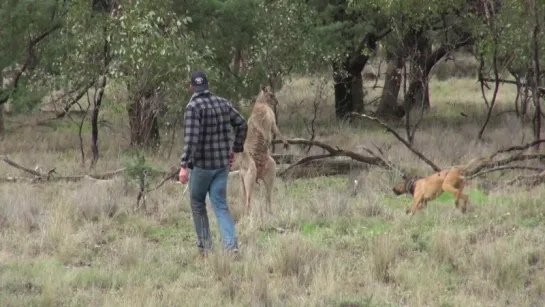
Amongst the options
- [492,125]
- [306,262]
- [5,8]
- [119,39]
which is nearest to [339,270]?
[306,262]

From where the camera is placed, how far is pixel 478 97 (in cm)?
3148

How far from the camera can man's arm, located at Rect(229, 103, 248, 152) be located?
335 inches

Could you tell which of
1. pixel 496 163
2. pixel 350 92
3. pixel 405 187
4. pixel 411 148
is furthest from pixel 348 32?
pixel 405 187

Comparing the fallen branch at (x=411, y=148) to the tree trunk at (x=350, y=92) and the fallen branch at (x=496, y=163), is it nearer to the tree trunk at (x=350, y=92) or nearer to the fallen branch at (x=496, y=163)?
the fallen branch at (x=496, y=163)

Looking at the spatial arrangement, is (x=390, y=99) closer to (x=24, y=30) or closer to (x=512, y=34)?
(x=512, y=34)

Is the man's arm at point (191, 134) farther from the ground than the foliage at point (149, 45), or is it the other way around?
the foliage at point (149, 45)

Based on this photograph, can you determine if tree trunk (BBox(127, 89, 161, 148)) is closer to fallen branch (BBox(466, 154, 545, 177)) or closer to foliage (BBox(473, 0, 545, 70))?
fallen branch (BBox(466, 154, 545, 177))

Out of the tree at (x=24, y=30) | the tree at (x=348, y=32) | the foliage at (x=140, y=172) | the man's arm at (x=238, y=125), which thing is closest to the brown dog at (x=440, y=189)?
the man's arm at (x=238, y=125)

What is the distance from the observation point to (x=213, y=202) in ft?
27.9

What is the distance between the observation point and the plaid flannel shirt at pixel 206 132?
813 cm

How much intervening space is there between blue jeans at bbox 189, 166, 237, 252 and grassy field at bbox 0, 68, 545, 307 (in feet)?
0.77

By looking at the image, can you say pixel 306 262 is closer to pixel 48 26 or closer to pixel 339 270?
pixel 339 270

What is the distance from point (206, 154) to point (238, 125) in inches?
21.4

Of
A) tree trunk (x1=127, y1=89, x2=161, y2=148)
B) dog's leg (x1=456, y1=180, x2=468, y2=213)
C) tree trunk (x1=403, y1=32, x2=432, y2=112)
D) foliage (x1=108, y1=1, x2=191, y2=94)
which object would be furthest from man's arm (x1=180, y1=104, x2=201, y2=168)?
tree trunk (x1=403, y1=32, x2=432, y2=112)
